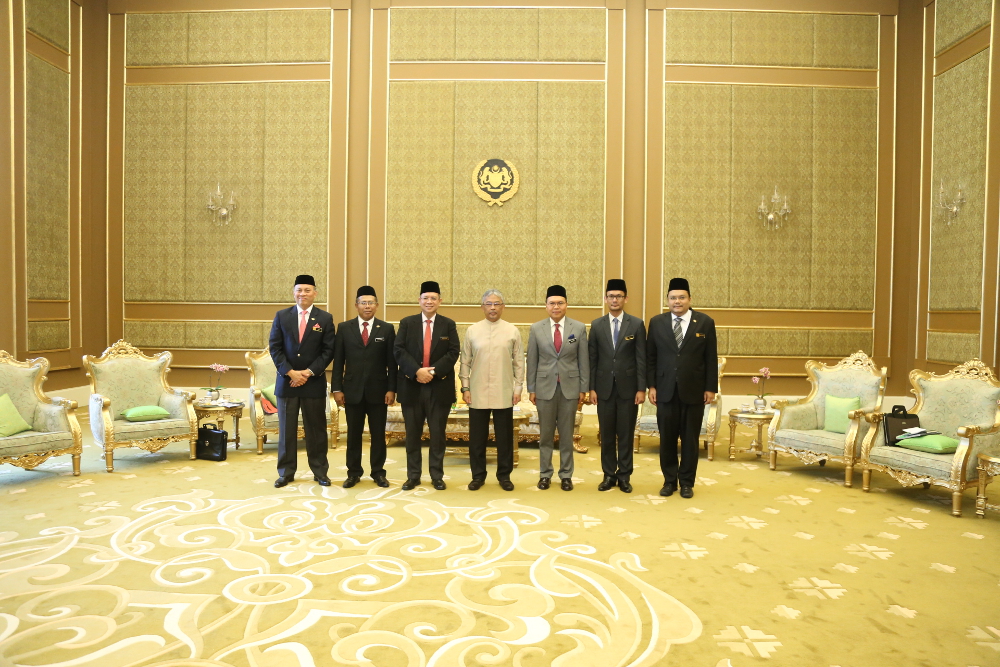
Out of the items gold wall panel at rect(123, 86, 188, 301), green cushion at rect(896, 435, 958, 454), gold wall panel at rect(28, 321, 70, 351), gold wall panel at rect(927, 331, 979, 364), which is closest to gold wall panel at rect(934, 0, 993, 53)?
gold wall panel at rect(927, 331, 979, 364)

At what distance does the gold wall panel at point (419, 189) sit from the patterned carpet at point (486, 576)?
13.6 feet

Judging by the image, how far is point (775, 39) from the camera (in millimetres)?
8758

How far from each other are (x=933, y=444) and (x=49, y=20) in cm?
1030

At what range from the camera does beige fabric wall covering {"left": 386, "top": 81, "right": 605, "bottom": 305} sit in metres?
8.80

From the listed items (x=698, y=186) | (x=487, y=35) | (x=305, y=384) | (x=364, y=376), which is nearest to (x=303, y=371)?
(x=305, y=384)

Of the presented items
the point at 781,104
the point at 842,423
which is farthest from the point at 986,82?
the point at 842,423

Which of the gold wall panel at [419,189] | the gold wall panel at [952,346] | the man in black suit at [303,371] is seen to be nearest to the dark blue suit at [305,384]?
the man in black suit at [303,371]

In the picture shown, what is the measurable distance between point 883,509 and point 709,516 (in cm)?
132

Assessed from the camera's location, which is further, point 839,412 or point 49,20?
point 49,20

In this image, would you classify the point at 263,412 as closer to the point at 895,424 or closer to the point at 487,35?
the point at 895,424

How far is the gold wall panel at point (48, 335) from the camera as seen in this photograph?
25.6 ft

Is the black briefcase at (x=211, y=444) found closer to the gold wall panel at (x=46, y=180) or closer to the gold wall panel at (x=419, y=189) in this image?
the gold wall panel at (x=419, y=189)

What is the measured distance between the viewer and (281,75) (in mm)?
8883

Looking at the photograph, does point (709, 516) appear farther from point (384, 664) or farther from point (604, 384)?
point (384, 664)
